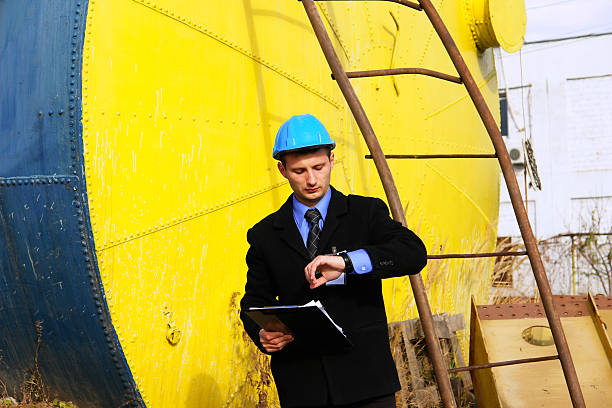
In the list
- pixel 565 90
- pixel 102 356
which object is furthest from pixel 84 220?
pixel 565 90

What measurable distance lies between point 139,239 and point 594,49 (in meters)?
29.4

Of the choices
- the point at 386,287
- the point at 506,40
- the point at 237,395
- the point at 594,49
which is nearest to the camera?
the point at 237,395

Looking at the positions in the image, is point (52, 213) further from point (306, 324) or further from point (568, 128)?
point (568, 128)

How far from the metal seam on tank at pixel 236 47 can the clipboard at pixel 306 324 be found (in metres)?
1.99

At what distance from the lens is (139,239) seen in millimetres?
3947

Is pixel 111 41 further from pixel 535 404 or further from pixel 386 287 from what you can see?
pixel 535 404

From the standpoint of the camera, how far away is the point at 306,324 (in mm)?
2777

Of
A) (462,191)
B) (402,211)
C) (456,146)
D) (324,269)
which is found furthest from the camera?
(462,191)

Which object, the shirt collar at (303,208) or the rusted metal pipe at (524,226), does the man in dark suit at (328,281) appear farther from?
the rusted metal pipe at (524,226)

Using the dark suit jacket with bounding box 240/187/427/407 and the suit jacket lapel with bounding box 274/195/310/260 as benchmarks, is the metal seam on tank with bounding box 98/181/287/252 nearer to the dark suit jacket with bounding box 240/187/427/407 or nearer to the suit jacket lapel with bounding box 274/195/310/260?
the dark suit jacket with bounding box 240/187/427/407

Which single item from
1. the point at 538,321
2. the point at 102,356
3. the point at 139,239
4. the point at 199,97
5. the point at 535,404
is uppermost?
the point at 199,97

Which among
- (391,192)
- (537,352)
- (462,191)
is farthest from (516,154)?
(391,192)

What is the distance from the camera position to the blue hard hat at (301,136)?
3.05 metres

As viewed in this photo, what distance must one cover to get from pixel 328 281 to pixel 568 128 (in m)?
29.7
